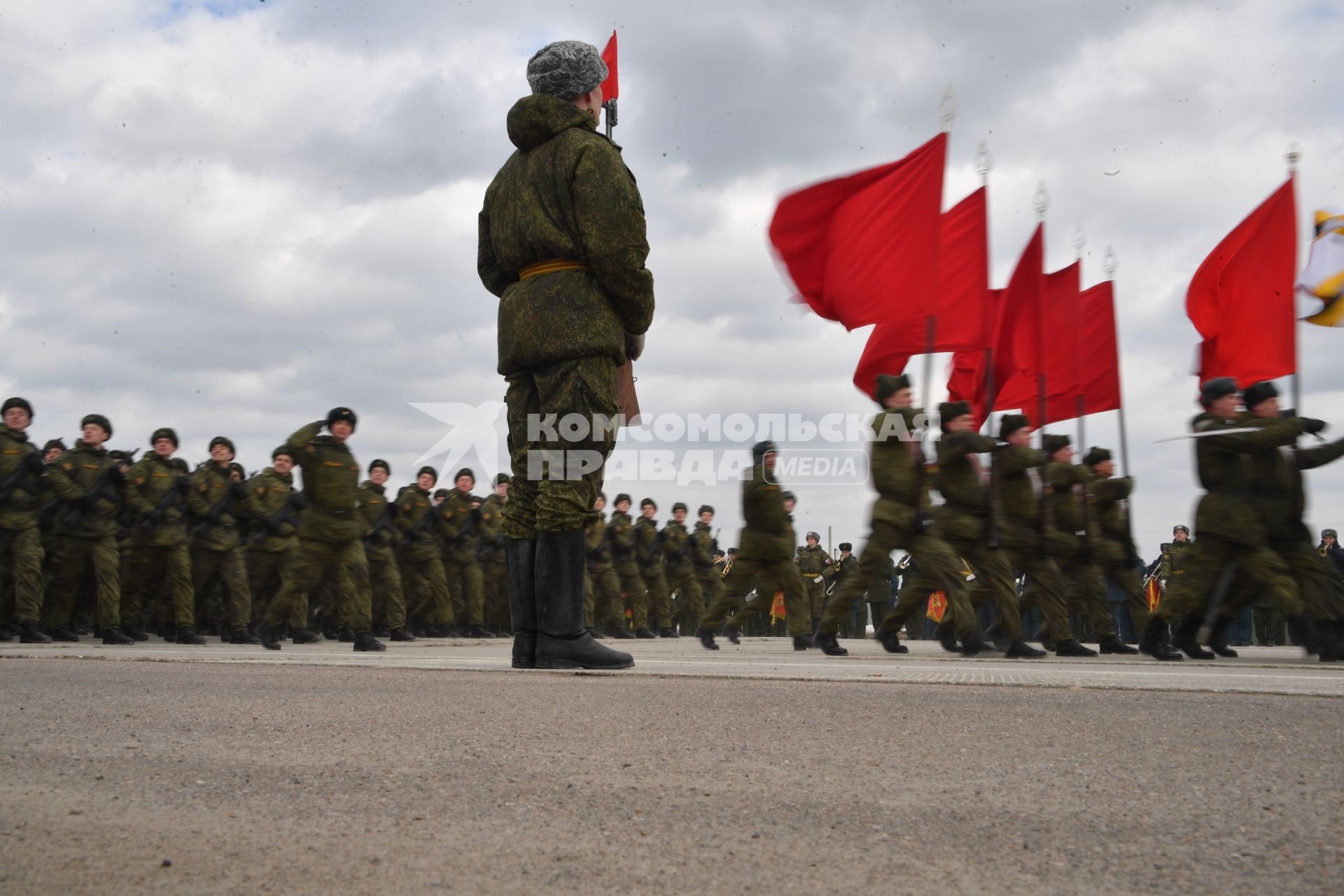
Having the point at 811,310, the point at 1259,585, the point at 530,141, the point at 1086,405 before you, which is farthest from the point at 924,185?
the point at 530,141

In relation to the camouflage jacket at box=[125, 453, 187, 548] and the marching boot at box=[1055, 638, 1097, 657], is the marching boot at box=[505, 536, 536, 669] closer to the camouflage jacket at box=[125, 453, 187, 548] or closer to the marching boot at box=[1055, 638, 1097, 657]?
the marching boot at box=[1055, 638, 1097, 657]

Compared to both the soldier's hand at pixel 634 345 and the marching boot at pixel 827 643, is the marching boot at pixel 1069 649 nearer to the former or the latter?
the marching boot at pixel 827 643

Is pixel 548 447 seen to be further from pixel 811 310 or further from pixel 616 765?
pixel 811 310

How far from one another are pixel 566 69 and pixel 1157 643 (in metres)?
5.31

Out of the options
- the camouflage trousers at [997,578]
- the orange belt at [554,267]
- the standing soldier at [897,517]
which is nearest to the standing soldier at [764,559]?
the standing soldier at [897,517]

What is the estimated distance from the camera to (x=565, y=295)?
4246 mm

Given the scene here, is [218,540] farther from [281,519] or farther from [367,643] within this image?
[367,643]

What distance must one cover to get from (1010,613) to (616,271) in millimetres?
4996

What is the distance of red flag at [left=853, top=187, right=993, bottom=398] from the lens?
10.3 meters

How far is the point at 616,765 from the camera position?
2.12 m

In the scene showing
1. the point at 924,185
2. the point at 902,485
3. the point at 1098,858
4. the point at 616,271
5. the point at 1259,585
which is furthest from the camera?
the point at 924,185

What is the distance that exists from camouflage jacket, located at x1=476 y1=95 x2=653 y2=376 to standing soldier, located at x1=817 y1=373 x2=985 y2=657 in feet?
13.0

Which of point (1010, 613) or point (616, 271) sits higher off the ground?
point (616, 271)

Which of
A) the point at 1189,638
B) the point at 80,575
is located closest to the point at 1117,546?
the point at 1189,638
